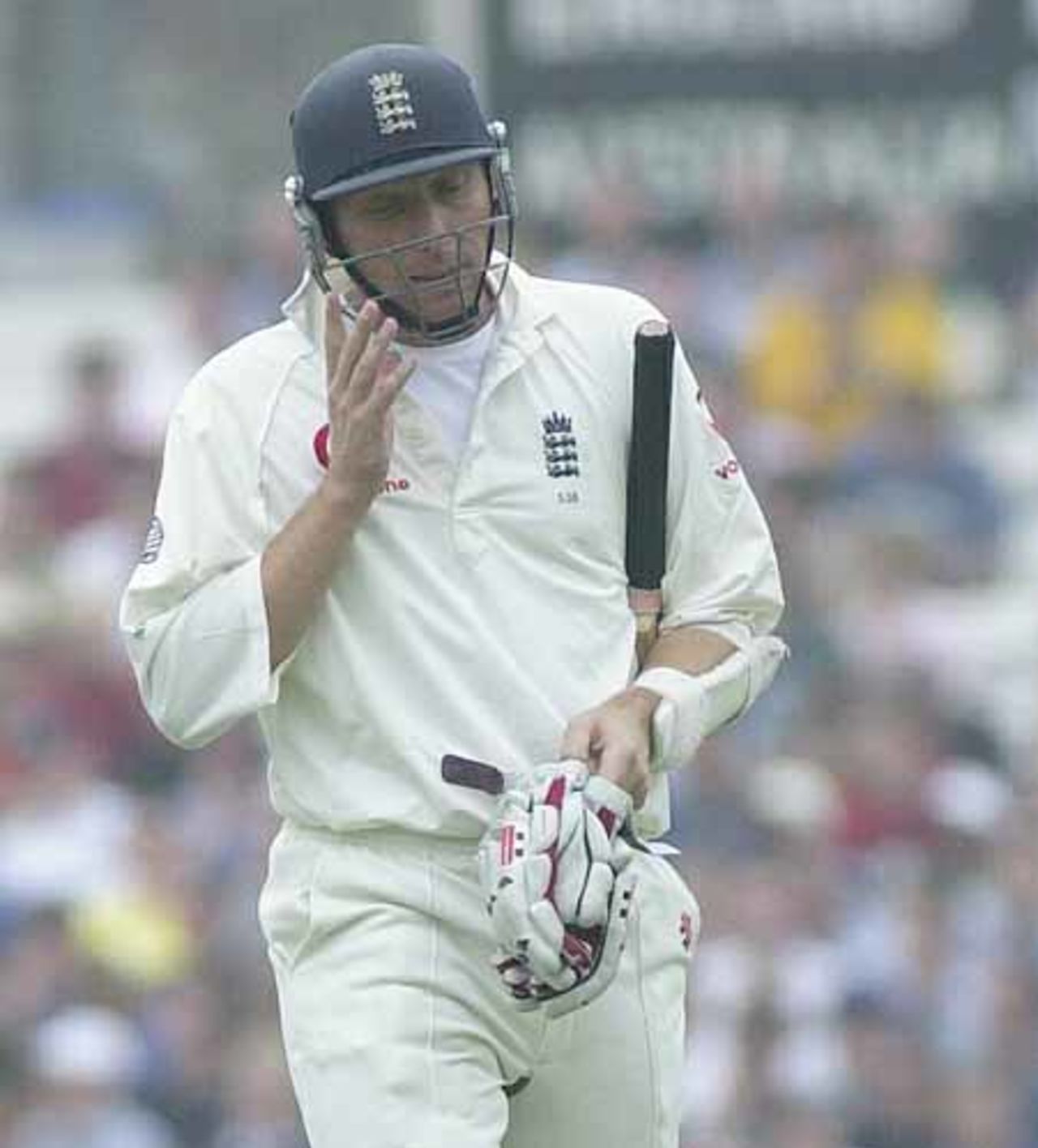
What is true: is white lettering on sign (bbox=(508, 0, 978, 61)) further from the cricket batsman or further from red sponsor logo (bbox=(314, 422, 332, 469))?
red sponsor logo (bbox=(314, 422, 332, 469))

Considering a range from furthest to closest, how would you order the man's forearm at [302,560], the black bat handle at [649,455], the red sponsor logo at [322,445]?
1. the black bat handle at [649,455]
2. the red sponsor logo at [322,445]
3. the man's forearm at [302,560]

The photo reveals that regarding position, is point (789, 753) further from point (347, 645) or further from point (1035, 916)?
point (347, 645)

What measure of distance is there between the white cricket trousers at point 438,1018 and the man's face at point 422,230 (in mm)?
724

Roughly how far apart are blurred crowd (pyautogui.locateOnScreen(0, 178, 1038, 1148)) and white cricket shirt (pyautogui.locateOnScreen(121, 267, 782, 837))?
502 centimetres

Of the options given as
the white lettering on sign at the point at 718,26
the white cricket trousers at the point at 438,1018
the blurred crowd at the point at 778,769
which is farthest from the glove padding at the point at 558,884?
the white lettering on sign at the point at 718,26

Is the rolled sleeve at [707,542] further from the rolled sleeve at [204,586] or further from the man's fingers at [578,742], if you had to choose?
the rolled sleeve at [204,586]

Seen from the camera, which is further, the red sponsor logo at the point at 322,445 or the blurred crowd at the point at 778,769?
the blurred crowd at the point at 778,769

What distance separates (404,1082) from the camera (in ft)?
16.8

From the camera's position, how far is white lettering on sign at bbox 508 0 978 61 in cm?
1538

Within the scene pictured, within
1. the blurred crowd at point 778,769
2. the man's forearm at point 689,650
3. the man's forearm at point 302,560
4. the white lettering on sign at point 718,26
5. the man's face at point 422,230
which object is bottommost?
the blurred crowd at point 778,769

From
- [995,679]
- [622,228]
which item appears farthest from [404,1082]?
[622,228]

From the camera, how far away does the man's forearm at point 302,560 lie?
5113mm

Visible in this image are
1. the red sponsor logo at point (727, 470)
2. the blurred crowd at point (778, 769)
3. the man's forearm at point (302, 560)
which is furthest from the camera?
the blurred crowd at point (778, 769)

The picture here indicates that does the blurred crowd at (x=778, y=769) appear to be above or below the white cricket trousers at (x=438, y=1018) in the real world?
below
